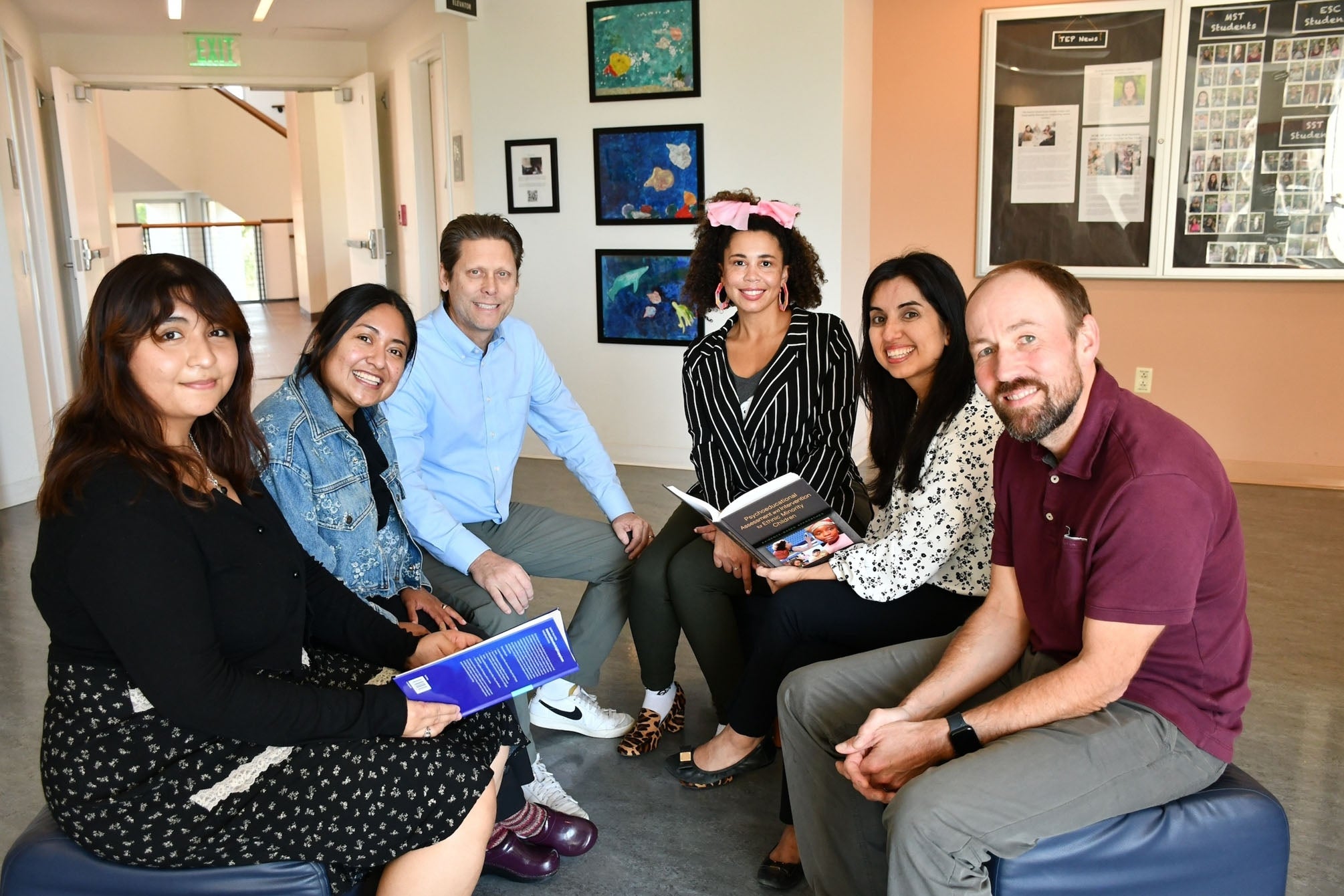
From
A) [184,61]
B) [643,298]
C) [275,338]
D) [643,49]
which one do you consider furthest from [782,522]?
[275,338]

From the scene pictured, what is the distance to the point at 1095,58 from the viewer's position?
5.12 m

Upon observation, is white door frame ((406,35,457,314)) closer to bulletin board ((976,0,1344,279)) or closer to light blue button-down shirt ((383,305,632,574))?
bulletin board ((976,0,1344,279))

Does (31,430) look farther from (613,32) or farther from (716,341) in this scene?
(716,341)

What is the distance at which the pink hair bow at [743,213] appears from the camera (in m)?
2.83

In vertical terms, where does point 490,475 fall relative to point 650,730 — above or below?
above

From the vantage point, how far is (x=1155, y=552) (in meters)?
1.51

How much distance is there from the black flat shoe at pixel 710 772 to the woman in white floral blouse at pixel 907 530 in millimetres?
158

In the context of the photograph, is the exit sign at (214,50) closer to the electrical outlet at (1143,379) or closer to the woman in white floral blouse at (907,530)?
the electrical outlet at (1143,379)

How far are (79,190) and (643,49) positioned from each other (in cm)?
454

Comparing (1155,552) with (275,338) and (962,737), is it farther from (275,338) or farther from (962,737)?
(275,338)

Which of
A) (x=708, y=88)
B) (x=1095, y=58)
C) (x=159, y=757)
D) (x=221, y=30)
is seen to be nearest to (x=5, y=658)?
(x=159, y=757)

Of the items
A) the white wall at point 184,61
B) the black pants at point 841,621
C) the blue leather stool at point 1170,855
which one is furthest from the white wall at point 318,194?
the blue leather stool at point 1170,855

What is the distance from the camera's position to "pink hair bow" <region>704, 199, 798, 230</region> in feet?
9.28

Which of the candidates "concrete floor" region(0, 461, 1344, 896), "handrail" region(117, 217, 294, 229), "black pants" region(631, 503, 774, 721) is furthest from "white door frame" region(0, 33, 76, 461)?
"handrail" region(117, 217, 294, 229)
